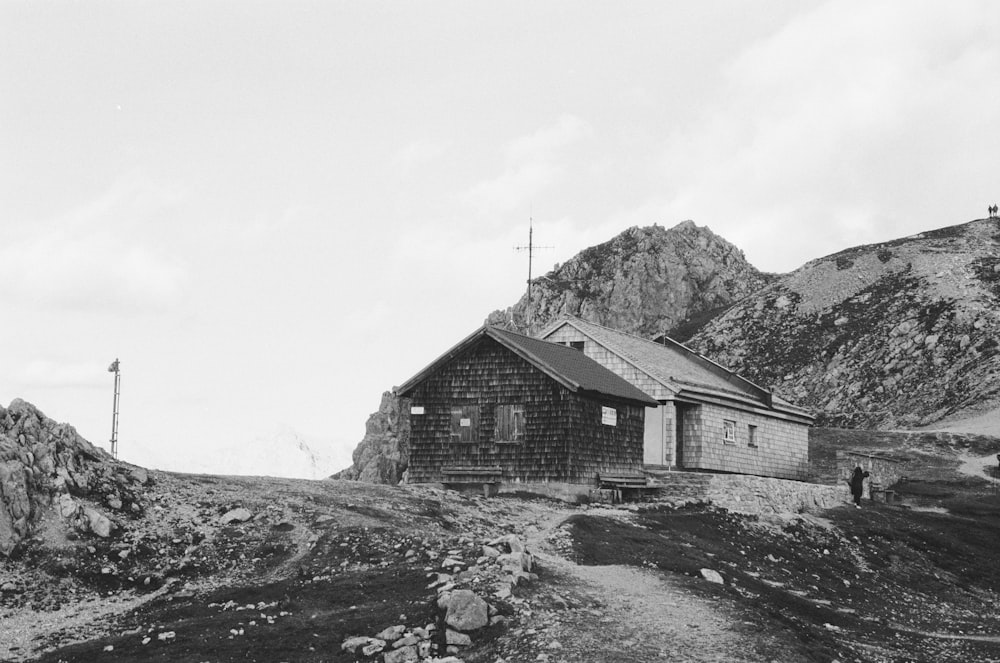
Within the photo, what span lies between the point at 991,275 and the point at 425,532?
322 ft

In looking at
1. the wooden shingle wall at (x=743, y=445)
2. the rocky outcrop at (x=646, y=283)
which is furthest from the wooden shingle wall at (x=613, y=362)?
the rocky outcrop at (x=646, y=283)

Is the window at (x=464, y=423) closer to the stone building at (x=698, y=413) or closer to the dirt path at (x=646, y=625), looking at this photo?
the stone building at (x=698, y=413)

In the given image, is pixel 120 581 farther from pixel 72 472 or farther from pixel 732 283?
pixel 732 283

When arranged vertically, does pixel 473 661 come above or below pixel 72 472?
below

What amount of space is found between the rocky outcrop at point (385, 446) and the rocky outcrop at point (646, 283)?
41.6 m

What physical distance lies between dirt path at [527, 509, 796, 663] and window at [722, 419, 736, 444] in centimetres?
2304

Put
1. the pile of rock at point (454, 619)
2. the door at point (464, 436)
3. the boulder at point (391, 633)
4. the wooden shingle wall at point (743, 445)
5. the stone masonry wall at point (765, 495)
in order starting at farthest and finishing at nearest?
the wooden shingle wall at point (743, 445)
the stone masonry wall at point (765, 495)
the door at point (464, 436)
the boulder at point (391, 633)
the pile of rock at point (454, 619)

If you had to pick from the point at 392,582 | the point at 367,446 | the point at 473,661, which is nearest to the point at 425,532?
the point at 392,582

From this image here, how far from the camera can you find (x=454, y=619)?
1759cm

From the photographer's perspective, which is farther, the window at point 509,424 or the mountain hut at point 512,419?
the window at point 509,424

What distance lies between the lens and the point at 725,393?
45250 millimetres

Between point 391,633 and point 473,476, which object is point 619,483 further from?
point 391,633

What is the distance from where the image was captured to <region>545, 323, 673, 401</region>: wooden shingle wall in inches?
1684

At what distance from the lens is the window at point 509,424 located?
117 feet
